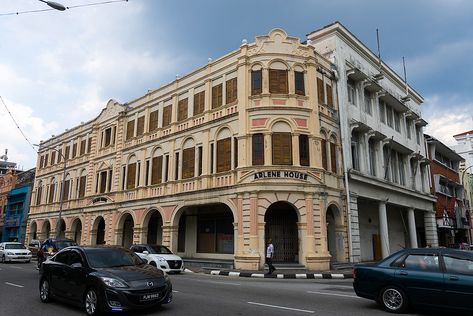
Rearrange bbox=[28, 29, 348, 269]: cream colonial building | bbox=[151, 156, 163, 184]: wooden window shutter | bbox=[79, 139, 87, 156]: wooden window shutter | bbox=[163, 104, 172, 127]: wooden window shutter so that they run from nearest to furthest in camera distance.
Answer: bbox=[28, 29, 348, 269]: cream colonial building → bbox=[151, 156, 163, 184]: wooden window shutter → bbox=[163, 104, 172, 127]: wooden window shutter → bbox=[79, 139, 87, 156]: wooden window shutter

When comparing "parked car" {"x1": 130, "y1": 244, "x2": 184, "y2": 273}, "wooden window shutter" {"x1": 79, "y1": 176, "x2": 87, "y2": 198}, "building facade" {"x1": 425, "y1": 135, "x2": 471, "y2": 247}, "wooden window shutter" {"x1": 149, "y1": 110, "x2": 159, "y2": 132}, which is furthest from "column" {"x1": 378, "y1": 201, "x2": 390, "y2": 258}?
"wooden window shutter" {"x1": 79, "y1": 176, "x2": 87, "y2": 198}

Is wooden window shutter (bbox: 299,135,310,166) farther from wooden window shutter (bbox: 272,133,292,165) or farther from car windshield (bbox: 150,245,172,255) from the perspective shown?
car windshield (bbox: 150,245,172,255)

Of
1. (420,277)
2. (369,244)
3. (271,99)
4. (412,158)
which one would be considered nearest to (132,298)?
(420,277)

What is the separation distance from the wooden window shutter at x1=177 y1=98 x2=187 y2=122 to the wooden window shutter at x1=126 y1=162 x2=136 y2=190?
5.96 meters

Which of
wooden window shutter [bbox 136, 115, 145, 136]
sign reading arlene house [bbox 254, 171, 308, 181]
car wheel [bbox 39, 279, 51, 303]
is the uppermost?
wooden window shutter [bbox 136, 115, 145, 136]

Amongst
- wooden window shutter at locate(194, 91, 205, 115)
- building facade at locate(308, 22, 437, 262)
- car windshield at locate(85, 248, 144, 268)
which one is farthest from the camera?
wooden window shutter at locate(194, 91, 205, 115)

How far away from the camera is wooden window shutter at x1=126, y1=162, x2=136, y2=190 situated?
95.7 feet

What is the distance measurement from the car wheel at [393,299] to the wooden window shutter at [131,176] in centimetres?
2349

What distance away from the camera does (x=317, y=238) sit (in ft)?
66.1

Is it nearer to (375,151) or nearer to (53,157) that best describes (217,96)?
(375,151)

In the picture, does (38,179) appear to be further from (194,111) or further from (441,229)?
(441,229)

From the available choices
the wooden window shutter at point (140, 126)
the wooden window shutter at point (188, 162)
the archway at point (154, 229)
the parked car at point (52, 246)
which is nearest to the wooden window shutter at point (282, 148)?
the wooden window shutter at point (188, 162)

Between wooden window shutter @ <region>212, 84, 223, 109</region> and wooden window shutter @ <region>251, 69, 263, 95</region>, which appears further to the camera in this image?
wooden window shutter @ <region>212, 84, 223, 109</region>

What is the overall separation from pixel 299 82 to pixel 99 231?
2230 centimetres
